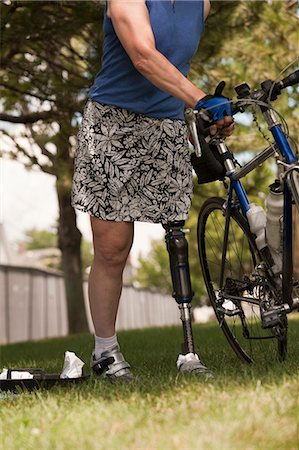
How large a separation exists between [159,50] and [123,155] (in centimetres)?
48

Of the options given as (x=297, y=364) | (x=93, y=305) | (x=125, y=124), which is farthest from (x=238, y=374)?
(x=125, y=124)

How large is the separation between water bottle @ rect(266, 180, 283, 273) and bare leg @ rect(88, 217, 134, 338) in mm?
631

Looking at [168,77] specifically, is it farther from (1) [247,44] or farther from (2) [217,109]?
(1) [247,44]

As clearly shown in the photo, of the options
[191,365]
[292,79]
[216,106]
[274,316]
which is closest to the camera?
[292,79]

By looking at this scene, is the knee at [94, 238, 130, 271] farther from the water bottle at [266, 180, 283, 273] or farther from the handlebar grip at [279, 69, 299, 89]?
the handlebar grip at [279, 69, 299, 89]

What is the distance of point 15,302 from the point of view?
20.4 meters

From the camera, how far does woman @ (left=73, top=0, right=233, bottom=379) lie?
12.9 feet

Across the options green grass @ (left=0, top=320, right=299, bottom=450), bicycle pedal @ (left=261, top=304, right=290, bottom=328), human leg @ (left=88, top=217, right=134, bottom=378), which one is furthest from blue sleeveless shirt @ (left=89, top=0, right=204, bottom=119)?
green grass @ (left=0, top=320, right=299, bottom=450)

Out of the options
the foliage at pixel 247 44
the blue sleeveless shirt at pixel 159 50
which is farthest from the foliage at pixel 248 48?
the blue sleeveless shirt at pixel 159 50

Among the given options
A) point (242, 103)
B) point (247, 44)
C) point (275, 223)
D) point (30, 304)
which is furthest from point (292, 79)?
point (30, 304)

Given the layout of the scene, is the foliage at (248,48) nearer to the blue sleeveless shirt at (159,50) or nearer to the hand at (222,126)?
the blue sleeveless shirt at (159,50)

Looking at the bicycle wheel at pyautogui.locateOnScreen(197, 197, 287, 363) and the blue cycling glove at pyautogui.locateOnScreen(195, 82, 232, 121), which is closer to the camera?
the blue cycling glove at pyautogui.locateOnScreen(195, 82, 232, 121)

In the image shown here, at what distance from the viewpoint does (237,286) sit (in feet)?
13.8

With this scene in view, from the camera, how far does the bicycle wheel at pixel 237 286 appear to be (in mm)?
3901
